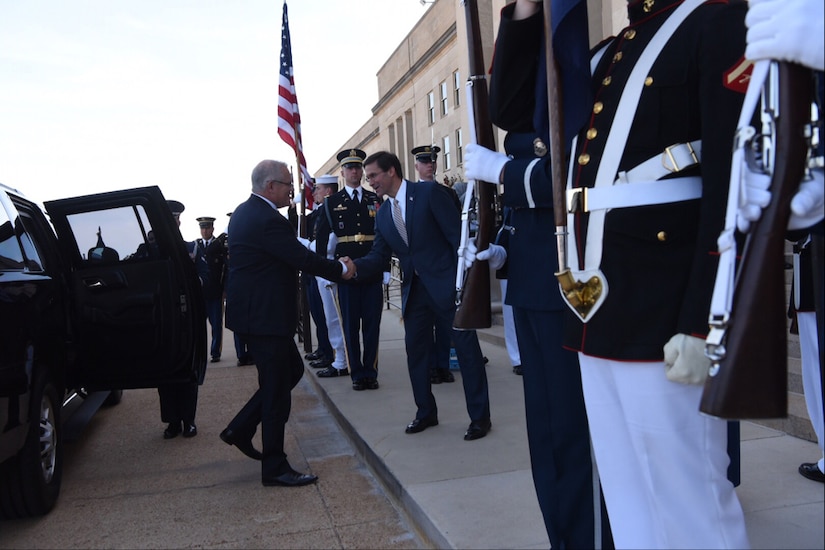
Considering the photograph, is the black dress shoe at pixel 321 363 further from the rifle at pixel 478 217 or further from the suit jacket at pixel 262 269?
the rifle at pixel 478 217

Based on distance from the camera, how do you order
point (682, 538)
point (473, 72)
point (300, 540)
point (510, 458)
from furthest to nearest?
point (510, 458)
point (300, 540)
point (473, 72)
point (682, 538)

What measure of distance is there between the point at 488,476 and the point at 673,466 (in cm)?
228

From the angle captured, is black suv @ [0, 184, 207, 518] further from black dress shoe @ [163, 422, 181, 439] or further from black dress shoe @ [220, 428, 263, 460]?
black dress shoe @ [220, 428, 263, 460]

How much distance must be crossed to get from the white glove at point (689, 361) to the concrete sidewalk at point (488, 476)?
812 millimetres

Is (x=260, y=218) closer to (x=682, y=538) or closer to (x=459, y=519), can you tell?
(x=459, y=519)

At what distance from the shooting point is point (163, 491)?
15.0 feet

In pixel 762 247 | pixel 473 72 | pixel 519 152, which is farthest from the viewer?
pixel 473 72

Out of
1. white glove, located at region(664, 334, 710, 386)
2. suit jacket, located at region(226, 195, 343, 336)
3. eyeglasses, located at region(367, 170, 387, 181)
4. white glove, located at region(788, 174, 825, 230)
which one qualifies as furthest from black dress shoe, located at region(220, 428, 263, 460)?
white glove, located at region(788, 174, 825, 230)

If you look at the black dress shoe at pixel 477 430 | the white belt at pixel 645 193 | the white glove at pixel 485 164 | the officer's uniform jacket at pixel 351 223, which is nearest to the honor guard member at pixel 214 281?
the officer's uniform jacket at pixel 351 223

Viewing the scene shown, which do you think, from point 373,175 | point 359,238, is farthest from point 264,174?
point 359,238

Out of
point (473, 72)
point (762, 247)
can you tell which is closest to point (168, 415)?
point (473, 72)

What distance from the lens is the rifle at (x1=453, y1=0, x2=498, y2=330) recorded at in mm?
2725

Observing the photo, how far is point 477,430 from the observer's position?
15.8 ft

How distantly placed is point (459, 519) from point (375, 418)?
7.38 feet
